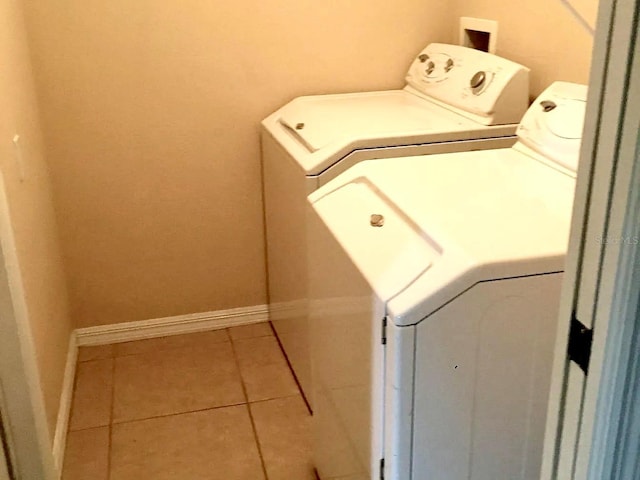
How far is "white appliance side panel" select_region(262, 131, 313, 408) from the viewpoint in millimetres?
2201

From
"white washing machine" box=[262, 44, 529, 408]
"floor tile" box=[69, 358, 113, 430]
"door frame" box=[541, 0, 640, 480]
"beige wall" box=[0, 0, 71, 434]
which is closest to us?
"door frame" box=[541, 0, 640, 480]

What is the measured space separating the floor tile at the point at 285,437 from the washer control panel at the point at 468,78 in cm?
117

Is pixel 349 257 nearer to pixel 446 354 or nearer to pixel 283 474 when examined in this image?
pixel 446 354

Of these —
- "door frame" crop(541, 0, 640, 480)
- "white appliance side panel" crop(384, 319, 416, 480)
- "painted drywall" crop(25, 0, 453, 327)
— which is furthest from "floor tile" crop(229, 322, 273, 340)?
"door frame" crop(541, 0, 640, 480)

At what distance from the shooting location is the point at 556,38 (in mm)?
2027

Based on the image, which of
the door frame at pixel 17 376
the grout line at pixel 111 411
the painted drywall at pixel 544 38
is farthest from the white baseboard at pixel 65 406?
the painted drywall at pixel 544 38

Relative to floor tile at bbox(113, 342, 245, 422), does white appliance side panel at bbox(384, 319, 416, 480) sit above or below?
above

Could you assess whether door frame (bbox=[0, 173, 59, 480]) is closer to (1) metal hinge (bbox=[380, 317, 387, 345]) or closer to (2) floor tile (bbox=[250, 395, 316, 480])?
(2) floor tile (bbox=[250, 395, 316, 480])

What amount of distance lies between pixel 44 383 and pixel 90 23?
1.26 m

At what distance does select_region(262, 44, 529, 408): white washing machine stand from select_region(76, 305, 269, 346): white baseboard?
0.61 ft

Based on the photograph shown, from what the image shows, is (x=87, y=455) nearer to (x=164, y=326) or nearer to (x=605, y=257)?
(x=164, y=326)

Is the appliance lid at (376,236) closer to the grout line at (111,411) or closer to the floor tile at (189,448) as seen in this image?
the floor tile at (189,448)

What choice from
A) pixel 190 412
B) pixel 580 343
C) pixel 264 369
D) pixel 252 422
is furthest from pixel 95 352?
pixel 580 343

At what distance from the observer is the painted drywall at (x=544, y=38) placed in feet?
6.24
